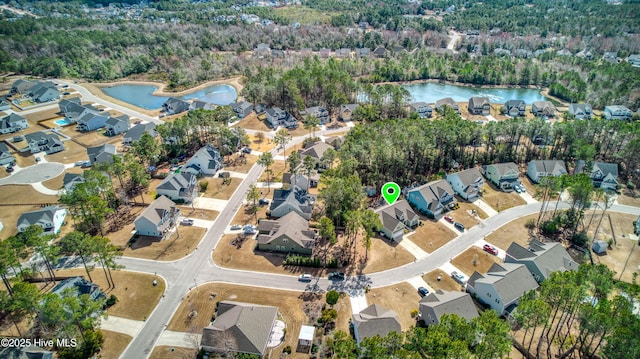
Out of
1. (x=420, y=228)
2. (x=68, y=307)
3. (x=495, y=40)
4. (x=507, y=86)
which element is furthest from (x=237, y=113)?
(x=495, y=40)

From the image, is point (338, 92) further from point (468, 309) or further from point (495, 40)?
point (495, 40)

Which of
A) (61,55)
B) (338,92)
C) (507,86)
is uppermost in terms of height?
(61,55)

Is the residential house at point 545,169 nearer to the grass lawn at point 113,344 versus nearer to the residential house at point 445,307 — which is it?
the residential house at point 445,307

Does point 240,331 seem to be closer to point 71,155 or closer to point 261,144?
point 261,144

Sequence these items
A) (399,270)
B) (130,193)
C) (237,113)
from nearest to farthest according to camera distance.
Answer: (399,270)
(130,193)
(237,113)

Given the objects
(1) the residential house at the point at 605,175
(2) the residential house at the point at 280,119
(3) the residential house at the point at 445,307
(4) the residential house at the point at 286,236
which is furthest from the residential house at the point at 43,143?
(1) the residential house at the point at 605,175

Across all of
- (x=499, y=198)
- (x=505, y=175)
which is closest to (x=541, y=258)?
(x=499, y=198)

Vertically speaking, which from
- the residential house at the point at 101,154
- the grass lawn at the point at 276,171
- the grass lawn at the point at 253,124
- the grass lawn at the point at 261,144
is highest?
the residential house at the point at 101,154
